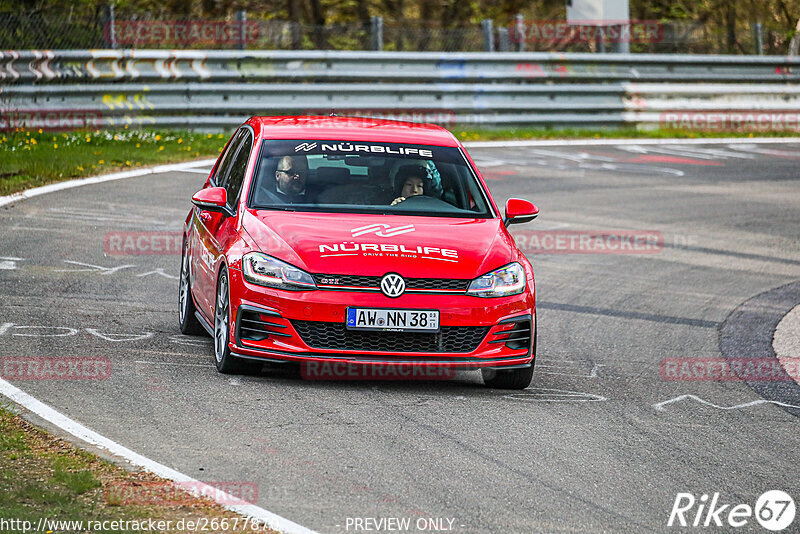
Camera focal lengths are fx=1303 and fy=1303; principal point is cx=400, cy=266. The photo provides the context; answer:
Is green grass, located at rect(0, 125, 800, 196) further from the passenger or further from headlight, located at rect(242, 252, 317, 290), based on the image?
headlight, located at rect(242, 252, 317, 290)

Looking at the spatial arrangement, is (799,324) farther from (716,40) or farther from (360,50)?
(716,40)

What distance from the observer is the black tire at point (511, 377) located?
8.04m

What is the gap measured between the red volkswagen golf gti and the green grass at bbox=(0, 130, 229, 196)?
780 cm

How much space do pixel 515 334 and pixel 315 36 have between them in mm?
17489

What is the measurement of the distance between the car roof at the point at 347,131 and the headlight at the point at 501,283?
1.66m

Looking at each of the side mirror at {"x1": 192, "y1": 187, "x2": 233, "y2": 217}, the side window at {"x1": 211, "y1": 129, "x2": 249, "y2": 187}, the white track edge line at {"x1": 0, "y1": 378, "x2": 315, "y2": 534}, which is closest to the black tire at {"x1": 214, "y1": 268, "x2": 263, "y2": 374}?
the side mirror at {"x1": 192, "y1": 187, "x2": 233, "y2": 217}

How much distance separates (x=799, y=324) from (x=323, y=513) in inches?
257

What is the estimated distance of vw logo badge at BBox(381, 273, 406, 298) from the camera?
759 cm

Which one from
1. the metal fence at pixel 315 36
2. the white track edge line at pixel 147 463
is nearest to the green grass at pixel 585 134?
the metal fence at pixel 315 36

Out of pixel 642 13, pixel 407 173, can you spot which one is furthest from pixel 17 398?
pixel 642 13

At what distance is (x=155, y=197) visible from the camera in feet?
51.9

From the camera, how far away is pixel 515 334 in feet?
25.9

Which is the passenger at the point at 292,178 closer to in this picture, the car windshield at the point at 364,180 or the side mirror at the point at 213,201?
the car windshield at the point at 364,180

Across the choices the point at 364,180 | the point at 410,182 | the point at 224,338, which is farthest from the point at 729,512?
the point at 364,180
